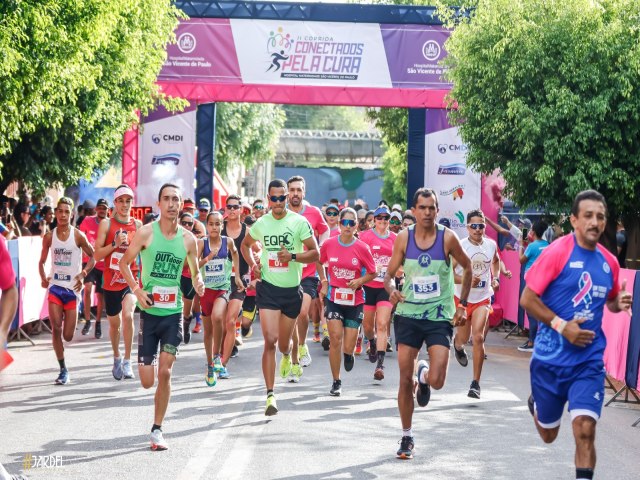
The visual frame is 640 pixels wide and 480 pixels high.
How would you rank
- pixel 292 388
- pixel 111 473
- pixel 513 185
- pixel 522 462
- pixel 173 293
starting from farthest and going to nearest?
pixel 513 185
pixel 292 388
pixel 173 293
pixel 522 462
pixel 111 473

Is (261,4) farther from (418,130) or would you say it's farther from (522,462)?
(522,462)

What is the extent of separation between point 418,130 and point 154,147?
634cm

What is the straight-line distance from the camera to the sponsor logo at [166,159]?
2562 centimetres

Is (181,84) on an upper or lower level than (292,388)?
upper

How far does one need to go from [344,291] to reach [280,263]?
1.97 meters

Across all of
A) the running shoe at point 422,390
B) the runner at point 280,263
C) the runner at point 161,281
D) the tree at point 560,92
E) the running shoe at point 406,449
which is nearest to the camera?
the running shoe at point 406,449

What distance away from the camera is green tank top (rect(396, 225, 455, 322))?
8.46 metres

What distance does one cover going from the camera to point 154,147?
2566 cm

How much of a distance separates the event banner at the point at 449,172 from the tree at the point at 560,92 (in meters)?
4.49

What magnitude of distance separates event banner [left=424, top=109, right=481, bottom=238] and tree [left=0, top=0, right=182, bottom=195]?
239 inches

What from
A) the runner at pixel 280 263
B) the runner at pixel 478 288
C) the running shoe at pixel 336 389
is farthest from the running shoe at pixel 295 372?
the runner at pixel 478 288

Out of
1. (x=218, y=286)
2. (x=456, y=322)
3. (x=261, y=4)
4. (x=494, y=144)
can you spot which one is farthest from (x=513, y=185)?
(x=456, y=322)

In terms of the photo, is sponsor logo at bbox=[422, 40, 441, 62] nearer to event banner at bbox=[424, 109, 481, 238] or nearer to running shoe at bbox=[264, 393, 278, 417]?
event banner at bbox=[424, 109, 481, 238]

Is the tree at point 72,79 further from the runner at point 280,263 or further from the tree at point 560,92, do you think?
the tree at point 560,92
